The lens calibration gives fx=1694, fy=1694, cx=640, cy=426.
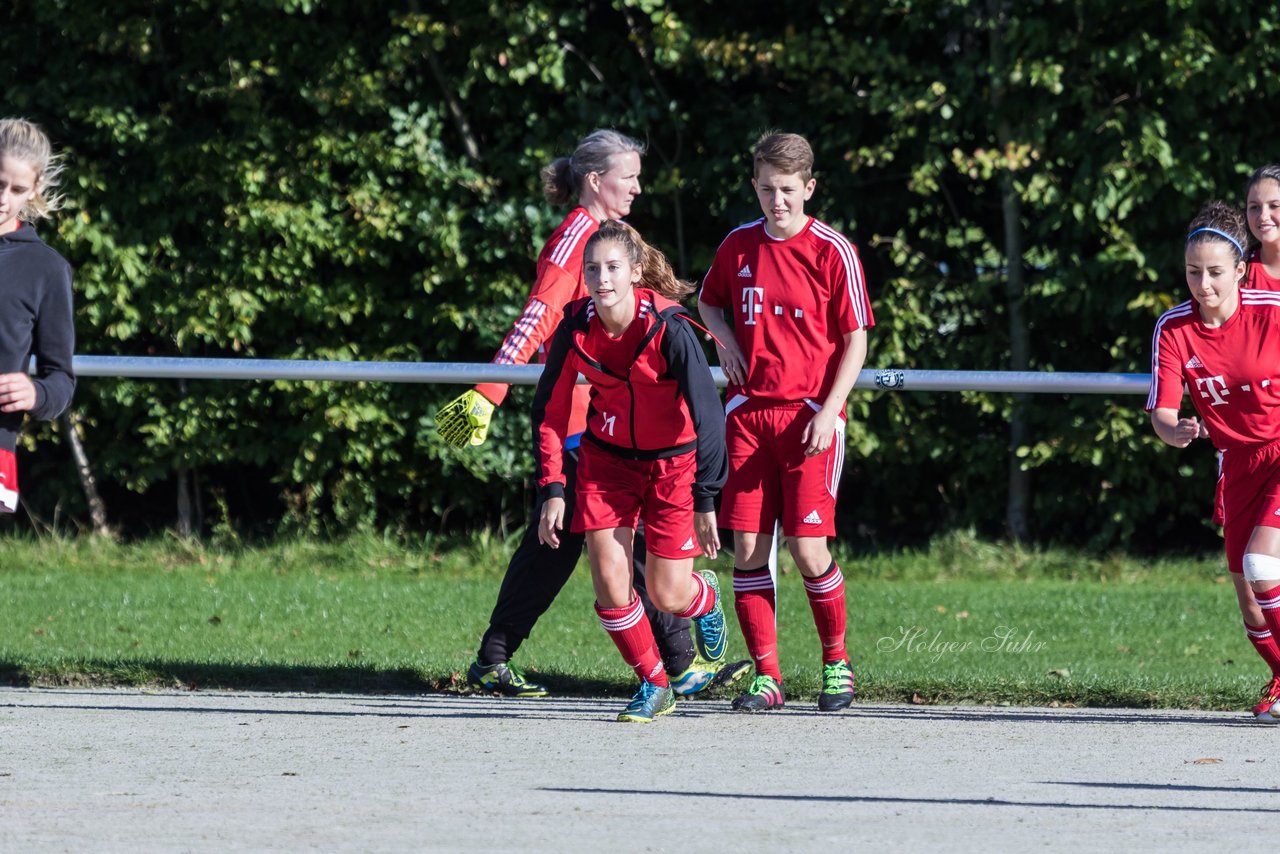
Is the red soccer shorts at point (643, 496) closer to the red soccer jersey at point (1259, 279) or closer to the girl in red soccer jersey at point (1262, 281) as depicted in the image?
the girl in red soccer jersey at point (1262, 281)

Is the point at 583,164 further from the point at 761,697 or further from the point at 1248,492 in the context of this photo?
the point at 1248,492

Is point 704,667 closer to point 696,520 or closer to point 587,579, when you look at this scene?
point 696,520

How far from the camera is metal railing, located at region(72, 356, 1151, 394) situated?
238 inches

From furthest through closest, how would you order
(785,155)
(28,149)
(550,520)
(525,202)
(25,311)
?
(525,202) < (785,155) < (550,520) < (28,149) < (25,311)

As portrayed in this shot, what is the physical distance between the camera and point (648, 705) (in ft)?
18.2

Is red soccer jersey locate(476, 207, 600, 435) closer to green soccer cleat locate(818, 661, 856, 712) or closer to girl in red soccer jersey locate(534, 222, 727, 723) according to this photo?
girl in red soccer jersey locate(534, 222, 727, 723)

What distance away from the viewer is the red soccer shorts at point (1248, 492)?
5469 mm

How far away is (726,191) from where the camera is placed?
10.3 metres

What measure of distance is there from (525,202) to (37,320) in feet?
19.1

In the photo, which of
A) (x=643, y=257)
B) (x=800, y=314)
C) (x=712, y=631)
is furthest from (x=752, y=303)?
(x=712, y=631)

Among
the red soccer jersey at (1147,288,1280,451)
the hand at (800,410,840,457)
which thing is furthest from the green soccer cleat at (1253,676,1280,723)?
the hand at (800,410,840,457)

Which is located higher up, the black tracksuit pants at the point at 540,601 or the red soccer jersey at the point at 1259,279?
the red soccer jersey at the point at 1259,279

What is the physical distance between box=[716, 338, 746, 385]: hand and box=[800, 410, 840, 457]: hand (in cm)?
31

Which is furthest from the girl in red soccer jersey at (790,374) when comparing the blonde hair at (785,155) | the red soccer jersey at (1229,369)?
the red soccer jersey at (1229,369)
